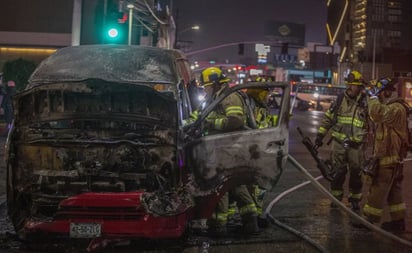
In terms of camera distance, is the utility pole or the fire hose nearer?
the fire hose

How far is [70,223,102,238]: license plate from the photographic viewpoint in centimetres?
514

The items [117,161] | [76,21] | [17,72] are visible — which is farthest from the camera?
[76,21]

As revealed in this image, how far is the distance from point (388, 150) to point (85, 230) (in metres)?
3.61

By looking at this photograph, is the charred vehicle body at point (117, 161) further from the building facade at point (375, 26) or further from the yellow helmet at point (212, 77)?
the building facade at point (375, 26)

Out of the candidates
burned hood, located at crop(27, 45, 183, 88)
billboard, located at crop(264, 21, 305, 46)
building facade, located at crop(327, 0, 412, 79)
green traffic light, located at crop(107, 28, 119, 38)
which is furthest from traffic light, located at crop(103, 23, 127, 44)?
billboard, located at crop(264, 21, 305, 46)

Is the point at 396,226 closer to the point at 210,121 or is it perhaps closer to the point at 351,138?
the point at 351,138

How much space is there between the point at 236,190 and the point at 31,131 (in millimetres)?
2352

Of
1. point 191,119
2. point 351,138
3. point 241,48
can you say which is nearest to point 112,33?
point 351,138

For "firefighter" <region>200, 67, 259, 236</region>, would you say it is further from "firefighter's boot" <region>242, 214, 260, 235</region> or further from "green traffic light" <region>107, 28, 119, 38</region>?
"green traffic light" <region>107, 28, 119, 38</region>

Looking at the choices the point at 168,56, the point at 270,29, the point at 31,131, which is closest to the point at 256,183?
the point at 168,56

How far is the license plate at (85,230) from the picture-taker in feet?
16.9

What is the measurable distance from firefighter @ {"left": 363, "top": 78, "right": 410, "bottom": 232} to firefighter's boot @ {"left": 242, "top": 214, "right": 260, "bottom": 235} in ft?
4.61

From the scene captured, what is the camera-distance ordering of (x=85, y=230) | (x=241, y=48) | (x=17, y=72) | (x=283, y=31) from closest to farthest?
(x=85, y=230) → (x=17, y=72) → (x=241, y=48) → (x=283, y=31)

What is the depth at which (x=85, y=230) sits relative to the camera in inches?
203
